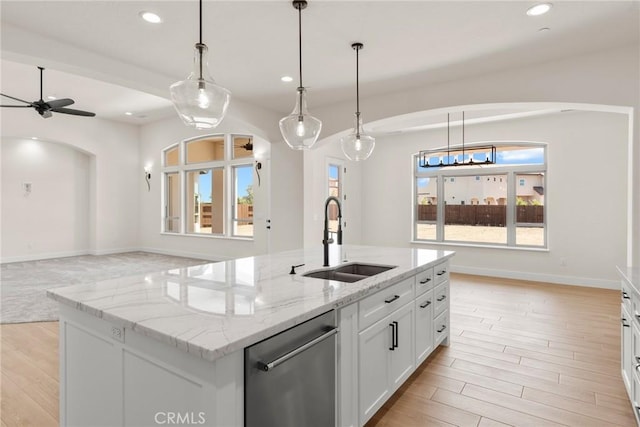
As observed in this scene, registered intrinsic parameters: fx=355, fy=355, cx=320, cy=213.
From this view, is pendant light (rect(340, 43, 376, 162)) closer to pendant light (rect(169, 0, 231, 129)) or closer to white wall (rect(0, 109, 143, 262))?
pendant light (rect(169, 0, 231, 129))

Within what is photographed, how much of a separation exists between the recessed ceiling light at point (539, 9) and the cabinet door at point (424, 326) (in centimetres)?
237

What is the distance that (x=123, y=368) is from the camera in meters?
1.45

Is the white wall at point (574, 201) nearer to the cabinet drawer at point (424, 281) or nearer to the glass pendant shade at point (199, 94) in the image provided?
the cabinet drawer at point (424, 281)

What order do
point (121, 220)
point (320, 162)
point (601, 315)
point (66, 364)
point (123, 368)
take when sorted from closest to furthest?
point (123, 368)
point (66, 364)
point (601, 315)
point (320, 162)
point (121, 220)

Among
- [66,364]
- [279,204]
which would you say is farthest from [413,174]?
[66,364]

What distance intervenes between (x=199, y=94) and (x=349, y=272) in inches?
65.3

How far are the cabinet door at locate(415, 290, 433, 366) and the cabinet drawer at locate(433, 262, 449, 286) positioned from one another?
175mm

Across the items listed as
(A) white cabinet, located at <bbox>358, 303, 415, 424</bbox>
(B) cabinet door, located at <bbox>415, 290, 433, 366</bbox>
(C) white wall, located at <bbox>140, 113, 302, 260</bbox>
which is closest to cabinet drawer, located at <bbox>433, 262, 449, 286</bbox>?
(B) cabinet door, located at <bbox>415, 290, 433, 366</bbox>

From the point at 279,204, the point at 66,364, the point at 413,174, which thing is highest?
the point at 413,174

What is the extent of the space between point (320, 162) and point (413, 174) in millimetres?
2111

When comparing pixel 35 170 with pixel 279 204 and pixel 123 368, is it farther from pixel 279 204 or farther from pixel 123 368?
pixel 123 368

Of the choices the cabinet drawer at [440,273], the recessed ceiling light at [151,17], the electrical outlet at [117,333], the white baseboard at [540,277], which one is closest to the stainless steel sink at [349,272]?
the cabinet drawer at [440,273]

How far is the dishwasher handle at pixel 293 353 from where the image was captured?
1272mm

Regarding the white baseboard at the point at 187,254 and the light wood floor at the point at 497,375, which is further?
the white baseboard at the point at 187,254
